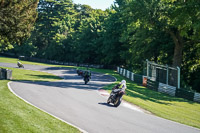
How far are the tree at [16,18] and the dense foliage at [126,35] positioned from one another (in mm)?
986

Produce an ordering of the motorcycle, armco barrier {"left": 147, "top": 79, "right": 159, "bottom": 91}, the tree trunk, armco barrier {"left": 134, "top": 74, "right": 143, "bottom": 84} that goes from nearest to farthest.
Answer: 1. the motorcycle
2. armco barrier {"left": 147, "top": 79, "right": 159, "bottom": 91}
3. the tree trunk
4. armco barrier {"left": 134, "top": 74, "right": 143, "bottom": 84}

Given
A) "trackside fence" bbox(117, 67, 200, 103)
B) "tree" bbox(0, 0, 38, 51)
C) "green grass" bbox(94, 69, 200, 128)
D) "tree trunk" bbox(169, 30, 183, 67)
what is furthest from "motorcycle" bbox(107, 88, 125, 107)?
"tree trunk" bbox(169, 30, 183, 67)

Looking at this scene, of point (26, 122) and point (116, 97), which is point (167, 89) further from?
point (26, 122)

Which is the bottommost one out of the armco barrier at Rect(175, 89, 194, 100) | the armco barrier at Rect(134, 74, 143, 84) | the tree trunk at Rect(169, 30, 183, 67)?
the armco barrier at Rect(175, 89, 194, 100)

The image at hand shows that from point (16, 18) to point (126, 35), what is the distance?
2724 cm

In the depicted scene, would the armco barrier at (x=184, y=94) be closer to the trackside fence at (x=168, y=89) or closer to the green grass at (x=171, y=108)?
the trackside fence at (x=168, y=89)

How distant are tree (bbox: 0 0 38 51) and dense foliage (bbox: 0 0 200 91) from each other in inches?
38.8

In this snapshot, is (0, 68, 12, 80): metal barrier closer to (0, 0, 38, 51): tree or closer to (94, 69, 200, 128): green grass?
(0, 0, 38, 51): tree

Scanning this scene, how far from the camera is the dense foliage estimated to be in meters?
28.5

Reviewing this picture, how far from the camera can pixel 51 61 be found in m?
81.7

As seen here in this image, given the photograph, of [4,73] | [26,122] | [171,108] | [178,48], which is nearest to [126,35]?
[178,48]

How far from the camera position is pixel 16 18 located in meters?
25.0

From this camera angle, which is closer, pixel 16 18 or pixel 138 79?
pixel 16 18

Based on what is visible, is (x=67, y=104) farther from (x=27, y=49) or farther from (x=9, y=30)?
(x=27, y=49)
